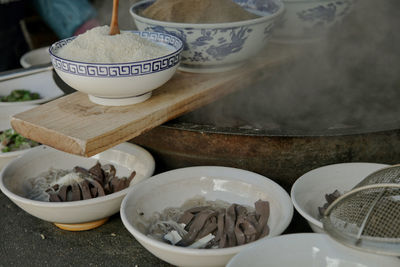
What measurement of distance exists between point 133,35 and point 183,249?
0.87 metres

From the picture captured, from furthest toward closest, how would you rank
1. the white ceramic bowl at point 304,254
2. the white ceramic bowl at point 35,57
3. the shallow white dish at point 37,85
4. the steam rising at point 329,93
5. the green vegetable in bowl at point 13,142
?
the white ceramic bowl at point 35,57 < the shallow white dish at point 37,85 < the green vegetable in bowl at point 13,142 < the steam rising at point 329,93 < the white ceramic bowl at point 304,254

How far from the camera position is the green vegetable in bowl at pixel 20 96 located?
2.82 meters

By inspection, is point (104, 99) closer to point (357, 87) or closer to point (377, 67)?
point (357, 87)

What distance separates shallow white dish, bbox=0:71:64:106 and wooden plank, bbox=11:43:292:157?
3.51 feet

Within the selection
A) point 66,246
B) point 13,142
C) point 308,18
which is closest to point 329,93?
point 308,18

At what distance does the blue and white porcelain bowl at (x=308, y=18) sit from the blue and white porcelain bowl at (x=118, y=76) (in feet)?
2.86

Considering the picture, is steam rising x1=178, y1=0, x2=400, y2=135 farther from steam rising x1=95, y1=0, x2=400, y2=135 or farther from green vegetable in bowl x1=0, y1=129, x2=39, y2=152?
green vegetable in bowl x1=0, y1=129, x2=39, y2=152

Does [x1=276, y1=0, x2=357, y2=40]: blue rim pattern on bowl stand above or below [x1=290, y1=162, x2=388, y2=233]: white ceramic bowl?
above

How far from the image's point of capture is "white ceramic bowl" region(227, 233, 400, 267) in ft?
4.59

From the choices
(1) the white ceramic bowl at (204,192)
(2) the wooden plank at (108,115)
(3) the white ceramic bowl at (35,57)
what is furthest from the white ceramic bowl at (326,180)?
(3) the white ceramic bowl at (35,57)

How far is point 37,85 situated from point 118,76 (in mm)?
1469

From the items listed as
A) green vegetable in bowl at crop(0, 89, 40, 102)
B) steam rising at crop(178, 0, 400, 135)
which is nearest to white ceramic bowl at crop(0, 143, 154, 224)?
steam rising at crop(178, 0, 400, 135)

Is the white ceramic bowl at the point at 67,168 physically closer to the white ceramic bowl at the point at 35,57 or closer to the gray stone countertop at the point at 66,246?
the gray stone countertop at the point at 66,246

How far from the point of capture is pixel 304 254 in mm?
1447
